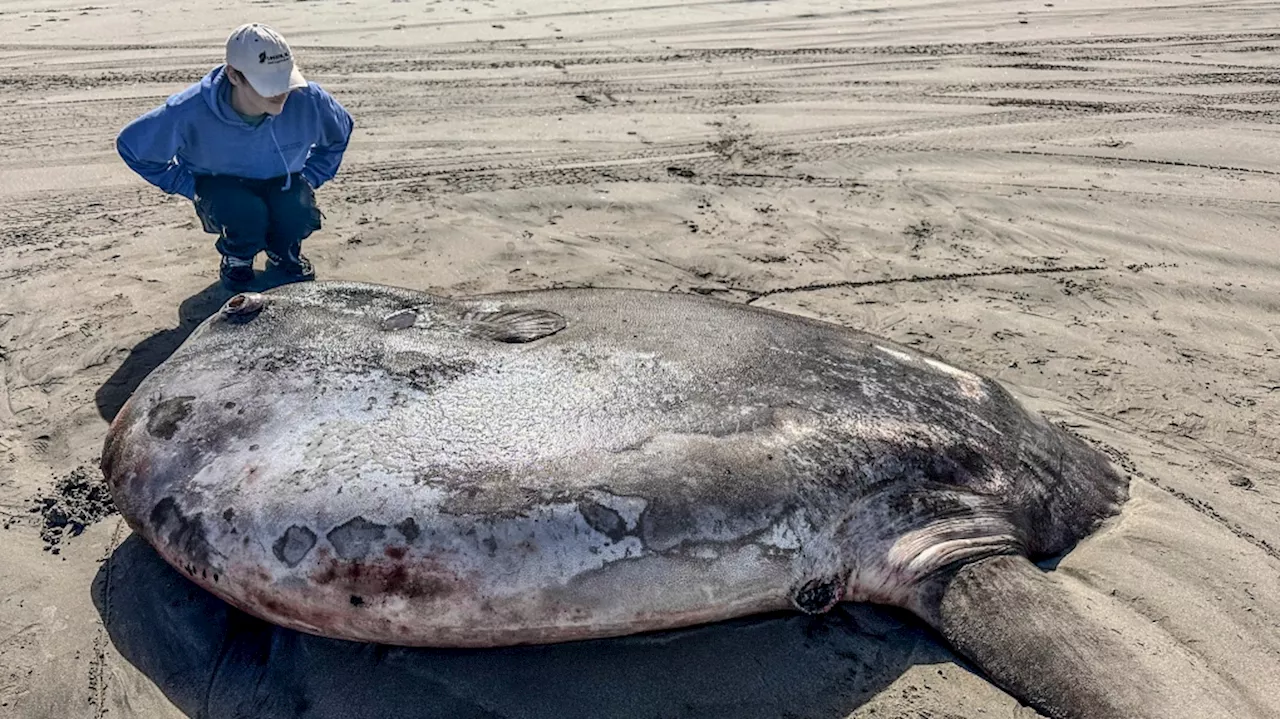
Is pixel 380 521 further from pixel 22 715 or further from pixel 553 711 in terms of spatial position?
pixel 22 715

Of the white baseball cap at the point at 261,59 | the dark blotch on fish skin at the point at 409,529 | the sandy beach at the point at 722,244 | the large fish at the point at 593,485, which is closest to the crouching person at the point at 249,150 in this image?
the white baseball cap at the point at 261,59

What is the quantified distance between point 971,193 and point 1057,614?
A: 13.2ft

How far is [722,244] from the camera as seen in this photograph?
5.65 metres

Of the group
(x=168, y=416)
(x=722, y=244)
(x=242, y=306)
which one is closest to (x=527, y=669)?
(x=168, y=416)

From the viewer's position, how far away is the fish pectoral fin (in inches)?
132

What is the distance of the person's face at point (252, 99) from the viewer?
4.22m

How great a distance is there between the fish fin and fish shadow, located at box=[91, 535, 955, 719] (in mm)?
147

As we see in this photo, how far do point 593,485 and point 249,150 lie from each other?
301cm

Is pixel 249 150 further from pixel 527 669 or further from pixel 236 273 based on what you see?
pixel 527 669

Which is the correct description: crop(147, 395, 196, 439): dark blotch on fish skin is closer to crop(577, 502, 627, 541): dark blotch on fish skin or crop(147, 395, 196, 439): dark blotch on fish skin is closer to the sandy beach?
the sandy beach

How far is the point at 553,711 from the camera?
2.69m

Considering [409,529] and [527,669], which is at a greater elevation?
[409,529]

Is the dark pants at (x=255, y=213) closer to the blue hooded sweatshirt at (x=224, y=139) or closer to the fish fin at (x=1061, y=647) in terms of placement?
the blue hooded sweatshirt at (x=224, y=139)

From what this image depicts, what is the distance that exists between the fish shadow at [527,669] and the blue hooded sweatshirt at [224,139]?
7.73ft
